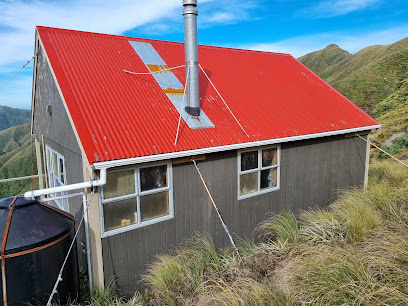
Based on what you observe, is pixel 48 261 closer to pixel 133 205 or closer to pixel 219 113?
pixel 133 205

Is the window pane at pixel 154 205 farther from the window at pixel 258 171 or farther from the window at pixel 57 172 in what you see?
the window at pixel 57 172

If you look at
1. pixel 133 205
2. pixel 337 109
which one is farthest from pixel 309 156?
pixel 133 205

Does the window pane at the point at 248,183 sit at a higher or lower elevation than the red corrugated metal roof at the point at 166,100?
lower

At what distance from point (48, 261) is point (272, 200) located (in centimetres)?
561

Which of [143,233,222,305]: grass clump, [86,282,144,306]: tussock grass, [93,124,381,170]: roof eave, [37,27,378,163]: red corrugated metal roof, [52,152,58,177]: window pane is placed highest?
[37,27,378,163]: red corrugated metal roof

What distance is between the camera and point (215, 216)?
24.0 feet

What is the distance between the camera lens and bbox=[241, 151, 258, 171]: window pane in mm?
7719

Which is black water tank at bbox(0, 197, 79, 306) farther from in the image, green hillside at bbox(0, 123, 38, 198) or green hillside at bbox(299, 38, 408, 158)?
green hillside at bbox(0, 123, 38, 198)

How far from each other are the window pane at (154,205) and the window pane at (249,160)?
2.25m

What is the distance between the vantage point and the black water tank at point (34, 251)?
189 inches

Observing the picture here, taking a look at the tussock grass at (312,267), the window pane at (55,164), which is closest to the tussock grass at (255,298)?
the tussock grass at (312,267)

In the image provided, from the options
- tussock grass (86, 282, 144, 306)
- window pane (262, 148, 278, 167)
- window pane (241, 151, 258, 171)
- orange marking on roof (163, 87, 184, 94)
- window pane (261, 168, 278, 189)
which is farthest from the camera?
window pane (261, 168, 278, 189)

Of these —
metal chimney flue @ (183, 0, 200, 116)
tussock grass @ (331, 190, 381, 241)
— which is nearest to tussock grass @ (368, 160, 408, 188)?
tussock grass @ (331, 190, 381, 241)

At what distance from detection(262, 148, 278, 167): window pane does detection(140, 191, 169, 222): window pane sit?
9.79ft
